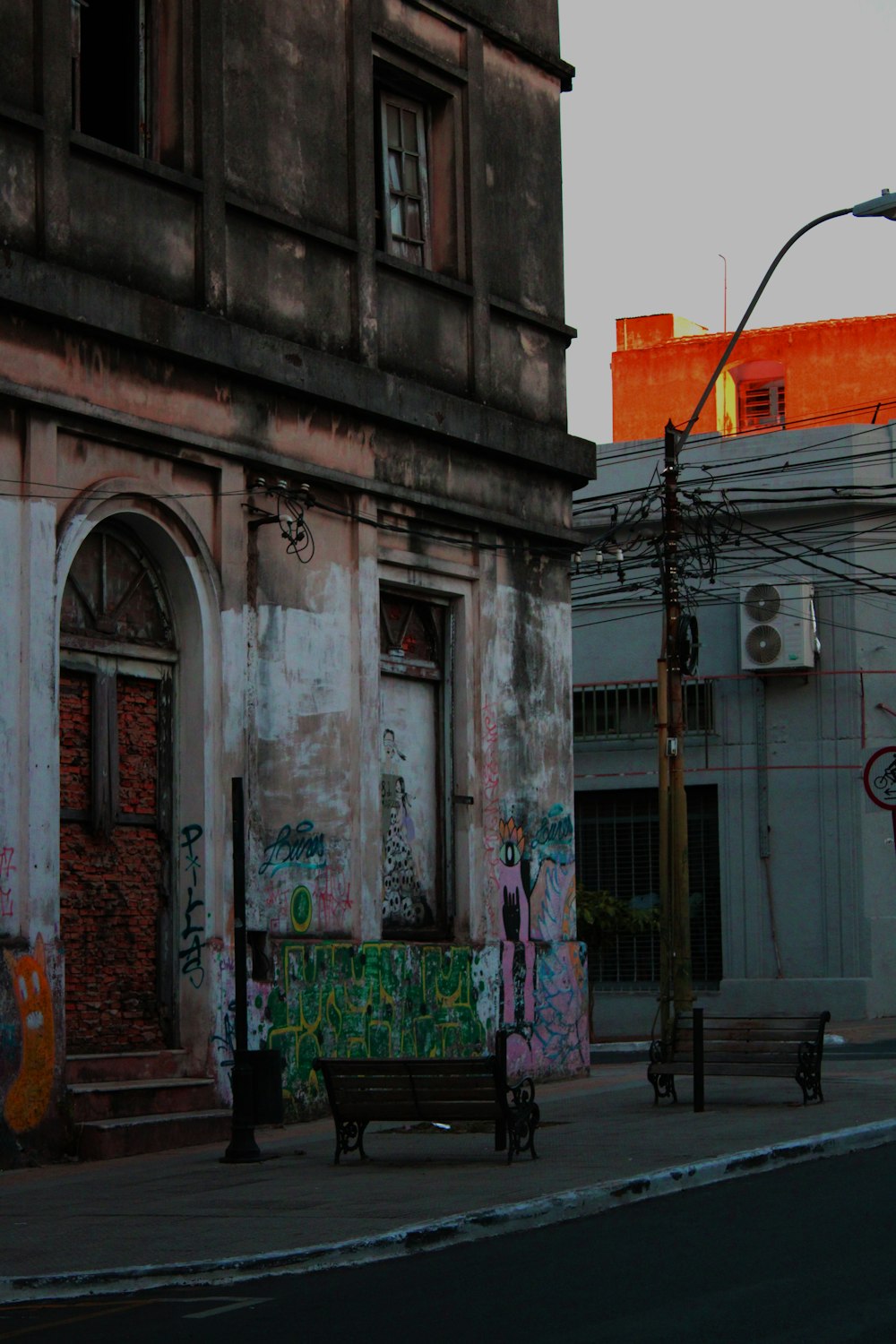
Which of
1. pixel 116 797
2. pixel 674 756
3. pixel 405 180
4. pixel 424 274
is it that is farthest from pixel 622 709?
pixel 116 797

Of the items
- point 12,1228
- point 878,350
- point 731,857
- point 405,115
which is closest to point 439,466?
point 405,115

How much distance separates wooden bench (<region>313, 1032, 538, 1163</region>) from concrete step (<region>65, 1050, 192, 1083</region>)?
2.47 metres

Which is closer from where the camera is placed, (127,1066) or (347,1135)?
(347,1135)

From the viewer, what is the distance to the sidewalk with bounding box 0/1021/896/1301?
9.41 metres

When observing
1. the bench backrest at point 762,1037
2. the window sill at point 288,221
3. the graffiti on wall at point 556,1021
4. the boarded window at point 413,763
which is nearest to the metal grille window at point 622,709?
the graffiti on wall at point 556,1021

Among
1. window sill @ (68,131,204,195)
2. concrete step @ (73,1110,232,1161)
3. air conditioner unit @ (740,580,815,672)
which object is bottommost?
concrete step @ (73,1110,232,1161)

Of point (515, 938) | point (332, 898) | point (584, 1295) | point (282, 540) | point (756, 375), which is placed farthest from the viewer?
point (756, 375)

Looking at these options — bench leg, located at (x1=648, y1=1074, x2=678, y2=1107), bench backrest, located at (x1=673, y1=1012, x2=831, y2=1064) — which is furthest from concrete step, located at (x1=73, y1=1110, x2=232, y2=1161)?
bench backrest, located at (x1=673, y1=1012, x2=831, y2=1064)

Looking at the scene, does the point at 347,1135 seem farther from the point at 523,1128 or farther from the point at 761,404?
the point at 761,404

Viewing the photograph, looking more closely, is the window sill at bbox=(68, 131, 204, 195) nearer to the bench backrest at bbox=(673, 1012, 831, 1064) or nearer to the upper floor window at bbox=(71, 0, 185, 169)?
the upper floor window at bbox=(71, 0, 185, 169)

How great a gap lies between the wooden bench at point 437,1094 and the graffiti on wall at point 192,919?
2901 mm

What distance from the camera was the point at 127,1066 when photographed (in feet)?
49.7

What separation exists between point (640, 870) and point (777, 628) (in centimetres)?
442

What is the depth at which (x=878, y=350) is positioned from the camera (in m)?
37.8
